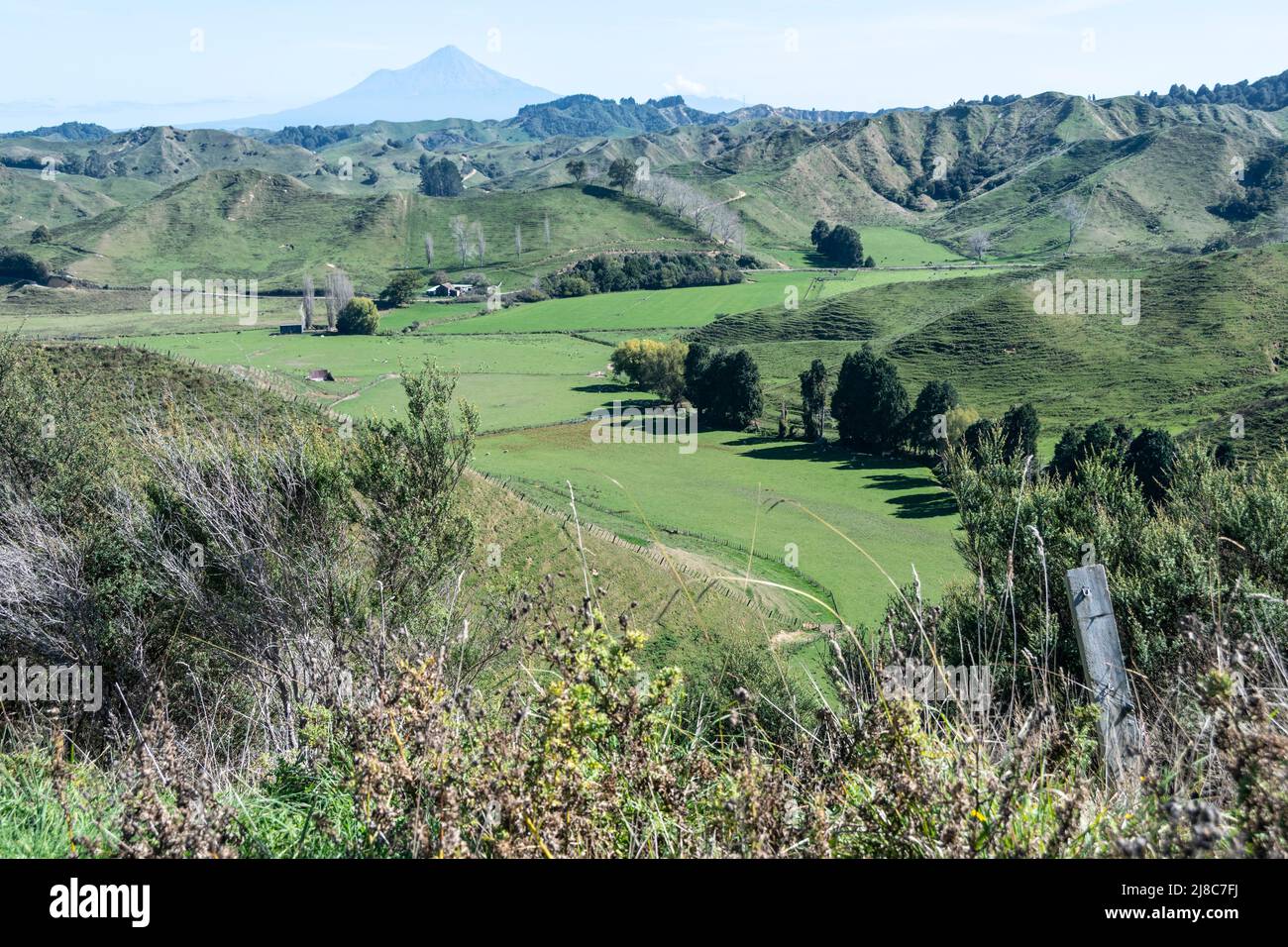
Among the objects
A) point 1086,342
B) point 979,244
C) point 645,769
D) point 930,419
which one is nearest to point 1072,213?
point 979,244

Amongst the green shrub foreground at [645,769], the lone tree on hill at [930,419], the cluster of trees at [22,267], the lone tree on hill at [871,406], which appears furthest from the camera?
the cluster of trees at [22,267]

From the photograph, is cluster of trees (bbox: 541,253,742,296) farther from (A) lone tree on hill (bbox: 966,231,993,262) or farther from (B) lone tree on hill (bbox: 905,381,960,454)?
(B) lone tree on hill (bbox: 905,381,960,454)

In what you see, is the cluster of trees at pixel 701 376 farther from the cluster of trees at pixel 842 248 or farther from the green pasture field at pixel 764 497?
the cluster of trees at pixel 842 248

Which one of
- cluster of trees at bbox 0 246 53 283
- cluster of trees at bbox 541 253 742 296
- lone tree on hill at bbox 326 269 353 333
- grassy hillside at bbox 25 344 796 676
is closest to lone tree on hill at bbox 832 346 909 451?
grassy hillside at bbox 25 344 796 676

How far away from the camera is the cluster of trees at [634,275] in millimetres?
140250

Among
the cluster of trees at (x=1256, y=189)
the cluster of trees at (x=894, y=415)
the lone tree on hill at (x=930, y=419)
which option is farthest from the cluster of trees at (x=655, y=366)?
the cluster of trees at (x=1256, y=189)

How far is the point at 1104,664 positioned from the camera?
3637 millimetres

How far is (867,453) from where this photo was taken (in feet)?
214

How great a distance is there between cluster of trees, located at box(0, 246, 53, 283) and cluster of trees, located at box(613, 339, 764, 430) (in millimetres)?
107455

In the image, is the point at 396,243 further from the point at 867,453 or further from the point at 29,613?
the point at 29,613

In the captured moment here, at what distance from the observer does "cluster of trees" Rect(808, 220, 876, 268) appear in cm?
16212

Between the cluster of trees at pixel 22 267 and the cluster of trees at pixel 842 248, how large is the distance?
134 meters
